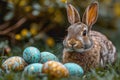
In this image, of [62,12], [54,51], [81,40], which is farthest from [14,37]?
[81,40]

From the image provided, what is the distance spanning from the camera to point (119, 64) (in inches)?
220

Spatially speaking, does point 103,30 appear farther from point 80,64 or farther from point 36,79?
point 36,79

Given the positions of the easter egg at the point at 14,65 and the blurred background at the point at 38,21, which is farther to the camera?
the blurred background at the point at 38,21

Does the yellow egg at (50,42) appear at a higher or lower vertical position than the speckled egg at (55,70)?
lower

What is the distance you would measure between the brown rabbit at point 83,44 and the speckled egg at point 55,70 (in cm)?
56

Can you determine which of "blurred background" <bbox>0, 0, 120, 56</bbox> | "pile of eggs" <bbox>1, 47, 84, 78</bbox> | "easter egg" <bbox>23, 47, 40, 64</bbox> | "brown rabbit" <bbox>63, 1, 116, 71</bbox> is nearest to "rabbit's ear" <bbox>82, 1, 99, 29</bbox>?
"brown rabbit" <bbox>63, 1, 116, 71</bbox>

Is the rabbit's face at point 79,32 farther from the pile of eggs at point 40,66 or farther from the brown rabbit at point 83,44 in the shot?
the pile of eggs at point 40,66

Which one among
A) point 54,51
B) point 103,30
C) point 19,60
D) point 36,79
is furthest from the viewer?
point 103,30

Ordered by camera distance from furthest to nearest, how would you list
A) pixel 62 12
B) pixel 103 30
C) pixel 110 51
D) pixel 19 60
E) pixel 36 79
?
pixel 103 30 < pixel 62 12 < pixel 110 51 < pixel 19 60 < pixel 36 79

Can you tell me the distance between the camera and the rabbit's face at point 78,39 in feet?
16.4

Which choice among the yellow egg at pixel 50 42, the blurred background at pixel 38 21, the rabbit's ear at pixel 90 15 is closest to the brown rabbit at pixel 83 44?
the rabbit's ear at pixel 90 15

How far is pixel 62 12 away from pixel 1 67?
3260 mm

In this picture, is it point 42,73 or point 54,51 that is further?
point 54,51

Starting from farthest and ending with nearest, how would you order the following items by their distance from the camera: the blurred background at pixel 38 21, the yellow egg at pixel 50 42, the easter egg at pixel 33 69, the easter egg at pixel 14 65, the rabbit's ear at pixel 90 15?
the yellow egg at pixel 50 42 < the blurred background at pixel 38 21 < the rabbit's ear at pixel 90 15 < the easter egg at pixel 14 65 < the easter egg at pixel 33 69
